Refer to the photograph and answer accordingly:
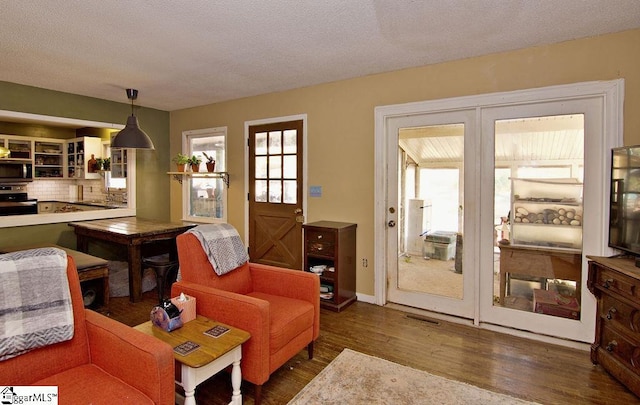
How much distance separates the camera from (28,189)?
6504 mm

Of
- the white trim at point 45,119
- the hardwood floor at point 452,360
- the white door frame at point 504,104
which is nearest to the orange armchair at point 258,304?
the hardwood floor at point 452,360

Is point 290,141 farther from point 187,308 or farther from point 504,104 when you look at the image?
point 187,308

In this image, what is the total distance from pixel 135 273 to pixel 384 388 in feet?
9.82

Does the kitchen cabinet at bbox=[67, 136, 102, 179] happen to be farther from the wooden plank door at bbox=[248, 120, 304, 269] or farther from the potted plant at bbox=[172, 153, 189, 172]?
the wooden plank door at bbox=[248, 120, 304, 269]

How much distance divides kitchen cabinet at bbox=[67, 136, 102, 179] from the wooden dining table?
→ 214 cm

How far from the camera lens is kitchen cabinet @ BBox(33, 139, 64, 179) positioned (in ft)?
20.9

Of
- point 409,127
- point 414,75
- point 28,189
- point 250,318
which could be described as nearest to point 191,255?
point 250,318

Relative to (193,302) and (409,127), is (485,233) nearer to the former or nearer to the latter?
(409,127)

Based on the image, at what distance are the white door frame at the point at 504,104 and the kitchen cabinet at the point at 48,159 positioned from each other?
6257 millimetres

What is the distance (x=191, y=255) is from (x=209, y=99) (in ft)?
9.82

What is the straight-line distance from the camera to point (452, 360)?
266 cm

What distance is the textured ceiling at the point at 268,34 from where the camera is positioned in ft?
7.64

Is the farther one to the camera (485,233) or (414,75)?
(414,75)

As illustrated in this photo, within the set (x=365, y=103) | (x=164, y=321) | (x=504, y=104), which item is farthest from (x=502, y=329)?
(x=164, y=321)
